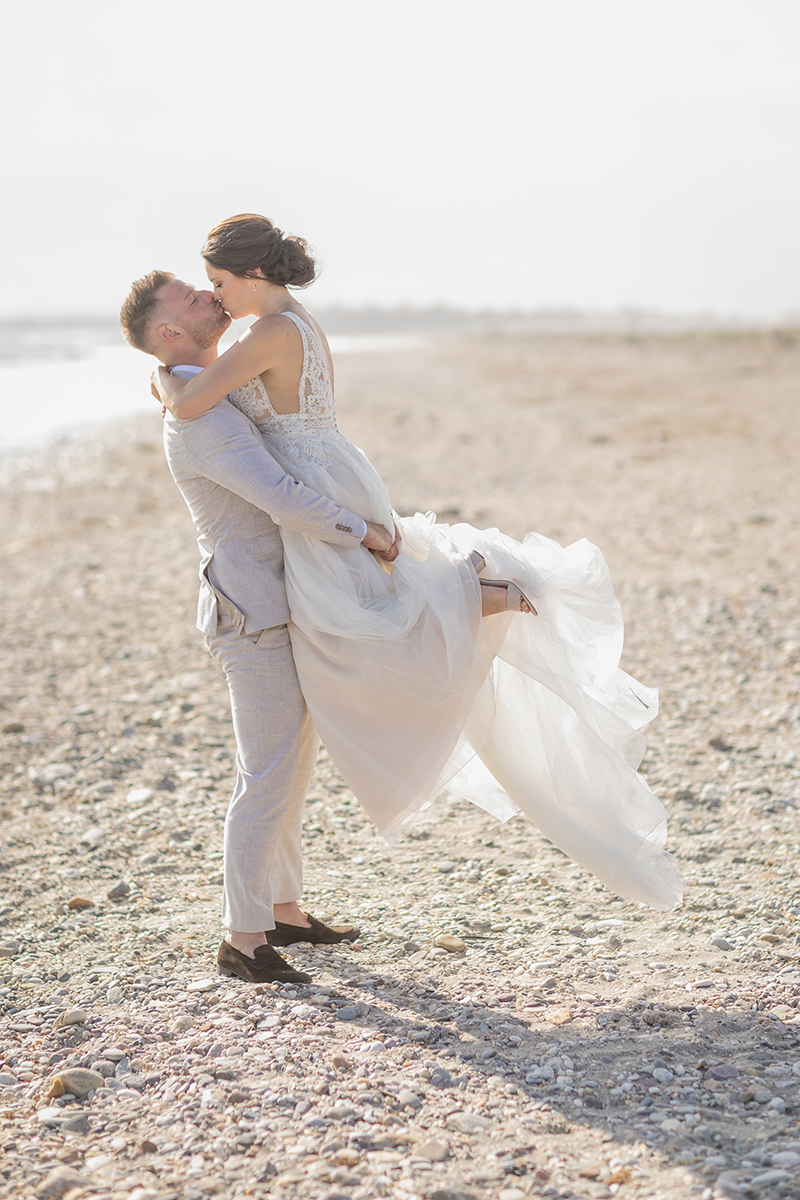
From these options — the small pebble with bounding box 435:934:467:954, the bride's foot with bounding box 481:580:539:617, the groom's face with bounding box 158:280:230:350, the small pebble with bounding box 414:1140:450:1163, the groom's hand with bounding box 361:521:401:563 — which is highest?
the groom's face with bounding box 158:280:230:350

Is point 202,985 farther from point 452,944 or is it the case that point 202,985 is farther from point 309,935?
point 452,944

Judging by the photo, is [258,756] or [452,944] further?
[452,944]

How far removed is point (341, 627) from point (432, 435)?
15739mm

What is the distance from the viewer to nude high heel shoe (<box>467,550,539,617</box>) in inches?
143

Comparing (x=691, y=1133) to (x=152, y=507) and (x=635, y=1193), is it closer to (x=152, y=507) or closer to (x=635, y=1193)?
(x=635, y=1193)

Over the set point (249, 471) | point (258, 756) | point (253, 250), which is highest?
point (253, 250)

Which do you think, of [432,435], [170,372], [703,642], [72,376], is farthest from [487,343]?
[170,372]

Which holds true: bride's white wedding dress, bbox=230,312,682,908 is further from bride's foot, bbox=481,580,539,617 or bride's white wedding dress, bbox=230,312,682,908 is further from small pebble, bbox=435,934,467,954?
small pebble, bbox=435,934,467,954

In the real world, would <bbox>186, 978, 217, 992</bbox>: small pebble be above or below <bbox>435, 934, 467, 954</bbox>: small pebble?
above

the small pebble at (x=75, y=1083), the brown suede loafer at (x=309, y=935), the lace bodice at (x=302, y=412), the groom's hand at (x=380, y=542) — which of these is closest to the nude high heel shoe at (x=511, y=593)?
the groom's hand at (x=380, y=542)

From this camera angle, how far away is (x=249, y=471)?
3336 mm

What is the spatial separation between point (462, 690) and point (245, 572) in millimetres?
818

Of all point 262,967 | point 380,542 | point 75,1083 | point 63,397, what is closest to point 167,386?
point 380,542

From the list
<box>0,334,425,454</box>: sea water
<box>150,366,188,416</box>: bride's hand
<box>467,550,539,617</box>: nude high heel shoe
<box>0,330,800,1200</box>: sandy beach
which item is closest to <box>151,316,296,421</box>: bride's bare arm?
<box>150,366,188,416</box>: bride's hand
